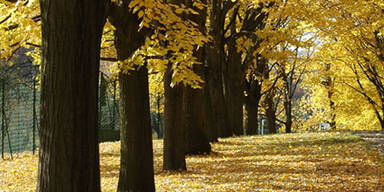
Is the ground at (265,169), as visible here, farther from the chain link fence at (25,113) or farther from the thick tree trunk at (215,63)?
the thick tree trunk at (215,63)

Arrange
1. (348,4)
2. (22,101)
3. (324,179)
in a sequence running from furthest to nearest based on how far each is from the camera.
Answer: (22,101), (348,4), (324,179)

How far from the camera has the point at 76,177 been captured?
4.57 metres

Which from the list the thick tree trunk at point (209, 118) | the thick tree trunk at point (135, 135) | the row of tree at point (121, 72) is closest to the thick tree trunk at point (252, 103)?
the thick tree trunk at point (209, 118)

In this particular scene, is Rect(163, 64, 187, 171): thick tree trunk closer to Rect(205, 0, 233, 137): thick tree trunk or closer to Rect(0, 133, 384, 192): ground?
A: Rect(0, 133, 384, 192): ground

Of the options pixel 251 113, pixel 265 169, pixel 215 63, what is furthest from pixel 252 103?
pixel 265 169

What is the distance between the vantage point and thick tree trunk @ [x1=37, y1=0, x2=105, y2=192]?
4430 millimetres

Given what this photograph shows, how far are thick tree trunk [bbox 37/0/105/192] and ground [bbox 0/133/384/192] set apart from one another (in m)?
3.72

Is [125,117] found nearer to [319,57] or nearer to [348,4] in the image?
[348,4]

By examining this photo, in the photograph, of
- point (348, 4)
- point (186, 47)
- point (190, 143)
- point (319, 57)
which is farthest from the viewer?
point (319, 57)

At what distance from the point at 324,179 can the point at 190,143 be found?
487 centimetres

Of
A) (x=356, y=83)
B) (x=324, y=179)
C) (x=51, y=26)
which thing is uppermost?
(x=356, y=83)

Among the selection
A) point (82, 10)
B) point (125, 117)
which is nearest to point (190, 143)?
point (125, 117)

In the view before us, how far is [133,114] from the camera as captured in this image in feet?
23.3

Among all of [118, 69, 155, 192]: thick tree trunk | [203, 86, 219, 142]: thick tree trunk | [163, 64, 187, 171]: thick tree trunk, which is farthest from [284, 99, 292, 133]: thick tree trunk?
[118, 69, 155, 192]: thick tree trunk
